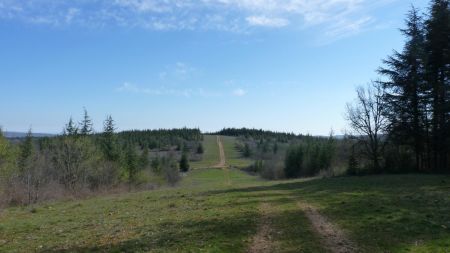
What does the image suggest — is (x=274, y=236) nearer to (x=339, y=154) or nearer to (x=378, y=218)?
(x=378, y=218)

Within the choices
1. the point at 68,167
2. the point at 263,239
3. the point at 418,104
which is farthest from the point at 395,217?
the point at 68,167

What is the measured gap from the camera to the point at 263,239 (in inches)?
547

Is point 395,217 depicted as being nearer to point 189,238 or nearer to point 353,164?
point 189,238

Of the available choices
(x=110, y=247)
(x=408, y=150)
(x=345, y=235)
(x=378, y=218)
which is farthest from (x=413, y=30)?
(x=110, y=247)

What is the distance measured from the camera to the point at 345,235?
13.9 meters

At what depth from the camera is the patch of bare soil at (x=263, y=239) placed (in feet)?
40.9

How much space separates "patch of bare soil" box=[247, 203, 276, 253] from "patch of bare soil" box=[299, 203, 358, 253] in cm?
169

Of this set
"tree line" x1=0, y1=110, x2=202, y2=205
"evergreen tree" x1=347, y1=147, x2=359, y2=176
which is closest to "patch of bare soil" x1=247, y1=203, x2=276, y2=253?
"tree line" x1=0, y1=110, x2=202, y2=205

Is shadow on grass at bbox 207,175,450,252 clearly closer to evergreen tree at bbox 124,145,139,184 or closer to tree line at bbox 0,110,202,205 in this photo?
tree line at bbox 0,110,202,205

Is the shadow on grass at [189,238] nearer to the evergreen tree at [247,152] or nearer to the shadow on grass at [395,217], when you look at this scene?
the shadow on grass at [395,217]

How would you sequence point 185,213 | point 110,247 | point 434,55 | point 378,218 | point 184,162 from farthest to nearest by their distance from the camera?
point 184,162 < point 434,55 < point 185,213 < point 378,218 < point 110,247

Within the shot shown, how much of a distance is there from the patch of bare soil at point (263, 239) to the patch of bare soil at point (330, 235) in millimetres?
1686

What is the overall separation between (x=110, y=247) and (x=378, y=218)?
10364 mm

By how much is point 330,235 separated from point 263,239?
7.47 feet
